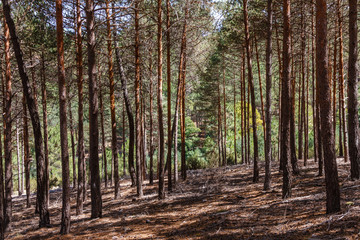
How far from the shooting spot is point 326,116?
5551mm

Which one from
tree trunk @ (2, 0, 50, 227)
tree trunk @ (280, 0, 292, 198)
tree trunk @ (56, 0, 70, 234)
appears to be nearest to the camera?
tree trunk @ (56, 0, 70, 234)

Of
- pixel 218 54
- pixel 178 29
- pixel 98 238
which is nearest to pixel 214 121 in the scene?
pixel 218 54

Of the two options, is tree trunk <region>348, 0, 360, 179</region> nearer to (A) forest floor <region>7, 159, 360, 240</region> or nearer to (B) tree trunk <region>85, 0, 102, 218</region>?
(A) forest floor <region>7, 159, 360, 240</region>

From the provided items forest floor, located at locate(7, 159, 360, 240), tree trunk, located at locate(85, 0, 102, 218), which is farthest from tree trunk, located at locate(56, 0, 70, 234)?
forest floor, located at locate(7, 159, 360, 240)

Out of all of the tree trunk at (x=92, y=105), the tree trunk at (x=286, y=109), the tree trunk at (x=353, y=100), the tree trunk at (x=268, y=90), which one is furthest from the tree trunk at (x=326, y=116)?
the tree trunk at (x=92, y=105)

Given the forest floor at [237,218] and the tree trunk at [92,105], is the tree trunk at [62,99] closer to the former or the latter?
the tree trunk at [92,105]

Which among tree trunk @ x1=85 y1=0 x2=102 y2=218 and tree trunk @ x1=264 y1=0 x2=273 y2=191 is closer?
tree trunk @ x1=85 y1=0 x2=102 y2=218

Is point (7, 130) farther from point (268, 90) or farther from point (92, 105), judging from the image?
point (268, 90)

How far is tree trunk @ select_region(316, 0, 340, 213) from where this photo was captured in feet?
18.2

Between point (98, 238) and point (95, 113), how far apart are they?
3.73 m

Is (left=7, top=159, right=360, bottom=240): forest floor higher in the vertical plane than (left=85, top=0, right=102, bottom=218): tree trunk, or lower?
lower

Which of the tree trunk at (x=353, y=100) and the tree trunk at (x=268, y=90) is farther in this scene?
the tree trunk at (x=268, y=90)

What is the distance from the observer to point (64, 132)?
8.02 m

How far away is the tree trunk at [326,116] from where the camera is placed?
555 centimetres
